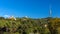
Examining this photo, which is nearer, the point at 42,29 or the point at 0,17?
the point at 42,29

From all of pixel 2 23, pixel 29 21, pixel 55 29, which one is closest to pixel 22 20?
pixel 29 21

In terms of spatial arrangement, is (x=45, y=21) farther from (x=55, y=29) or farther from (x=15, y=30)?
(x=15, y=30)

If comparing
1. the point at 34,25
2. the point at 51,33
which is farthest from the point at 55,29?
the point at 34,25

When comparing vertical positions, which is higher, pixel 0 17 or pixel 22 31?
pixel 0 17

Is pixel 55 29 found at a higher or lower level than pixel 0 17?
lower

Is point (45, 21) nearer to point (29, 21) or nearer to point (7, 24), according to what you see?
point (29, 21)

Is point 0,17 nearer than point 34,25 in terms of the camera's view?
No
